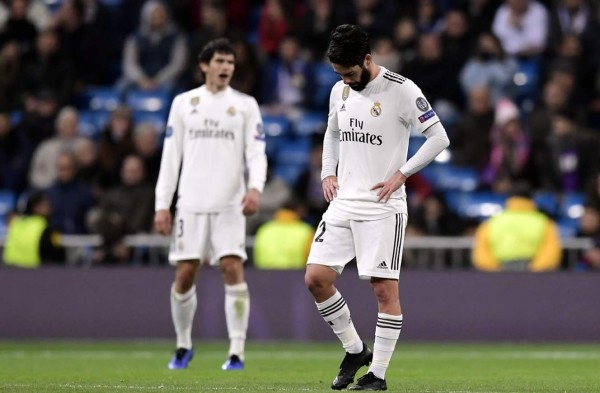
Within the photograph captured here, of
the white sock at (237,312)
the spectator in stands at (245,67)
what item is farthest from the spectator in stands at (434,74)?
the white sock at (237,312)

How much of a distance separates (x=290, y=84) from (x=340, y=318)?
11862mm

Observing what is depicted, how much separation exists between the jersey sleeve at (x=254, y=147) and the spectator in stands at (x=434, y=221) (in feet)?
20.2

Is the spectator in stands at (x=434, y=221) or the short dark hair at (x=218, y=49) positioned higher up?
the short dark hair at (x=218, y=49)

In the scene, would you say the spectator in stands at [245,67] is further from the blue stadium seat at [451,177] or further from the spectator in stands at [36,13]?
the spectator in stands at [36,13]

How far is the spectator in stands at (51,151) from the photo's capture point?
20281 millimetres

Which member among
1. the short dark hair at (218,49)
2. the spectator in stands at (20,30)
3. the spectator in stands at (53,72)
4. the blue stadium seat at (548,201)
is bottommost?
the blue stadium seat at (548,201)

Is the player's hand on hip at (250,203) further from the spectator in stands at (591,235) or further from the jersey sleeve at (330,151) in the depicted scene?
the spectator in stands at (591,235)

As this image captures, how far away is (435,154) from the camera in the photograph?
9391 millimetres

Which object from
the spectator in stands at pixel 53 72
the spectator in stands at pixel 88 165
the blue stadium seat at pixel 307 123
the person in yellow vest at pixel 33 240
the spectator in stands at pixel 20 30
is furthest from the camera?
the spectator in stands at pixel 20 30

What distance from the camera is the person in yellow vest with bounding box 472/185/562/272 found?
16312 mm

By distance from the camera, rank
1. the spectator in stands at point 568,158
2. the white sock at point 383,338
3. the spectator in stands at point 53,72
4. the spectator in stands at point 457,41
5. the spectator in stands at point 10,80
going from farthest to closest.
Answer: the spectator in stands at point 10,80 → the spectator in stands at point 53,72 → the spectator in stands at point 457,41 → the spectator in stands at point 568,158 → the white sock at point 383,338

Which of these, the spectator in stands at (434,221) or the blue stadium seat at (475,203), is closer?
the spectator in stands at (434,221)

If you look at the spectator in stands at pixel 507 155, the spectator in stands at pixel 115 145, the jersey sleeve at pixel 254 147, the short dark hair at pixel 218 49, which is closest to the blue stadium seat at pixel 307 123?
the spectator in stands at pixel 115 145

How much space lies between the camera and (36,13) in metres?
23.7
